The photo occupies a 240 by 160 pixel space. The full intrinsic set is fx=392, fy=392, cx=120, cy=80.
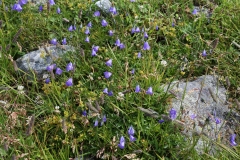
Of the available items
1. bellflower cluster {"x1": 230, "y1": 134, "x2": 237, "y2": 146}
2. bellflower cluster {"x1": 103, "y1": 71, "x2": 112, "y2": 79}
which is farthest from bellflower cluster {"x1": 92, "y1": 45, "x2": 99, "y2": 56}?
bellflower cluster {"x1": 230, "y1": 134, "x2": 237, "y2": 146}

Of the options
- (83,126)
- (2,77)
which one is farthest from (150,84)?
(2,77)

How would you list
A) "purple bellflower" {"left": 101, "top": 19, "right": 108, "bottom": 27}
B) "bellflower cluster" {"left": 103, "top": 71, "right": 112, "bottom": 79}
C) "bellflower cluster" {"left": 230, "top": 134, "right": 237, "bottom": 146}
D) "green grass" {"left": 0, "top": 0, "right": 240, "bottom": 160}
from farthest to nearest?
"purple bellflower" {"left": 101, "top": 19, "right": 108, "bottom": 27}, "bellflower cluster" {"left": 103, "top": 71, "right": 112, "bottom": 79}, "green grass" {"left": 0, "top": 0, "right": 240, "bottom": 160}, "bellflower cluster" {"left": 230, "top": 134, "right": 237, "bottom": 146}

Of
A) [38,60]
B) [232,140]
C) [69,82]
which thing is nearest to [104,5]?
[38,60]

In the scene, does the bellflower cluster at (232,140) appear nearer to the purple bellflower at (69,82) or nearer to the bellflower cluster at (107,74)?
the bellflower cluster at (107,74)

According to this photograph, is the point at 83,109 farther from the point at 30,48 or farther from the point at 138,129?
the point at 30,48

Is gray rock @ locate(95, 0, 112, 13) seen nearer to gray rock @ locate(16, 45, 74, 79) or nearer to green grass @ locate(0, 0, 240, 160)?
green grass @ locate(0, 0, 240, 160)

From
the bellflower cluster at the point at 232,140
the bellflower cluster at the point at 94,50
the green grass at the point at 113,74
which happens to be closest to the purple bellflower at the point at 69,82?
the green grass at the point at 113,74
